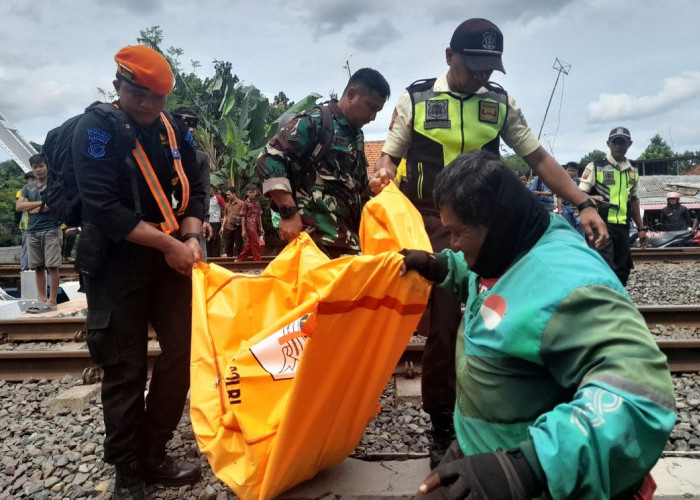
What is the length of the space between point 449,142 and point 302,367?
61.7 inches

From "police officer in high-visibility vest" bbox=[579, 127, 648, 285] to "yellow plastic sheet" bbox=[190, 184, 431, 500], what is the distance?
15.7 ft

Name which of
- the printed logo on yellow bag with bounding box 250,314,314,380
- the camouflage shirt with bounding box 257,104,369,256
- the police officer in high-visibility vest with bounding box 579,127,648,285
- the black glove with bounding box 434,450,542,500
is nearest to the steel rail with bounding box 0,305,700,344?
the police officer in high-visibility vest with bounding box 579,127,648,285

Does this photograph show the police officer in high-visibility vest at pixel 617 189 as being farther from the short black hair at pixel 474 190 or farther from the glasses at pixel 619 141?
the short black hair at pixel 474 190

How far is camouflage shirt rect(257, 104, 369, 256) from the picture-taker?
3.13 meters

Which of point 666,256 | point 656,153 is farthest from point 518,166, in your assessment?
point 666,256

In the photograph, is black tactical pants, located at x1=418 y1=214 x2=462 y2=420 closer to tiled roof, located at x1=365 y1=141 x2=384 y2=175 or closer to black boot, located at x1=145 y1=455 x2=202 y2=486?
black boot, located at x1=145 y1=455 x2=202 y2=486

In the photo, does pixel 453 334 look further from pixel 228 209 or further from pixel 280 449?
pixel 228 209

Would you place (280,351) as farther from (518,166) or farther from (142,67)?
(518,166)

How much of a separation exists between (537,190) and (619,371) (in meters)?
10.7

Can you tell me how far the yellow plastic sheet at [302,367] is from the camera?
2.13 meters

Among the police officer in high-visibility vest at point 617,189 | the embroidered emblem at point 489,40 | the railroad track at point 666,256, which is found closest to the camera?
the embroidered emblem at point 489,40

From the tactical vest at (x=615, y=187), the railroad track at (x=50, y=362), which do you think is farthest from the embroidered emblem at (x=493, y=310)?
the tactical vest at (x=615, y=187)

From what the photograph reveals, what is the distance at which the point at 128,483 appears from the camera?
2.63 m

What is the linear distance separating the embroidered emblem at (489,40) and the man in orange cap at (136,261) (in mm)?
1586
